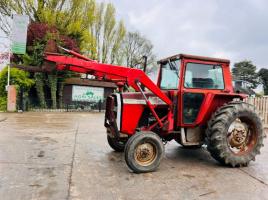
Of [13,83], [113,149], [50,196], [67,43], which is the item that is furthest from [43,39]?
[50,196]

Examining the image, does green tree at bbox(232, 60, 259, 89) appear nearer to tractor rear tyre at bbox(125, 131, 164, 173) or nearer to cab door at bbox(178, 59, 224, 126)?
cab door at bbox(178, 59, 224, 126)

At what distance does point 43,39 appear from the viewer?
65.4 feet

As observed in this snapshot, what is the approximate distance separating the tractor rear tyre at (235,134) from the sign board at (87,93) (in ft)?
60.6

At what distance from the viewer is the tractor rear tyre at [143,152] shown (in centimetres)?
477

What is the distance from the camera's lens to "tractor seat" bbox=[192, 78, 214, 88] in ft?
18.6

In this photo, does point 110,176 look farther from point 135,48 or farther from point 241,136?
point 135,48

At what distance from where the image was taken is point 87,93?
23281 mm

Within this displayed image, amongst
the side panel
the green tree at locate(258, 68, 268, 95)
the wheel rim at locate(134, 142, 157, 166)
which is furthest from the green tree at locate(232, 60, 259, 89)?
the wheel rim at locate(134, 142, 157, 166)

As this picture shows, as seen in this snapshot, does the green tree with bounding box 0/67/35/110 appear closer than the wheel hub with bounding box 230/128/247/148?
No

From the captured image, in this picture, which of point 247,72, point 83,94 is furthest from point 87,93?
point 247,72

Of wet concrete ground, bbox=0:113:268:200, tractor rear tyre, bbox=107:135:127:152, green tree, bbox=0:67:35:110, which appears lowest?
wet concrete ground, bbox=0:113:268:200

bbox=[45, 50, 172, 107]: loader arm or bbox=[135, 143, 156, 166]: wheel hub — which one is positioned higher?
bbox=[45, 50, 172, 107]: loader arm

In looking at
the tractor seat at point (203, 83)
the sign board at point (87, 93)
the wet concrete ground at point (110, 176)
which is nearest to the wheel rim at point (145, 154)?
the wet concrete ground at point (110, 176)

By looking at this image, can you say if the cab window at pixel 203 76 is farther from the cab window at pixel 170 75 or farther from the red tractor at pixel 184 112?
the cab window at pixel 170 75
